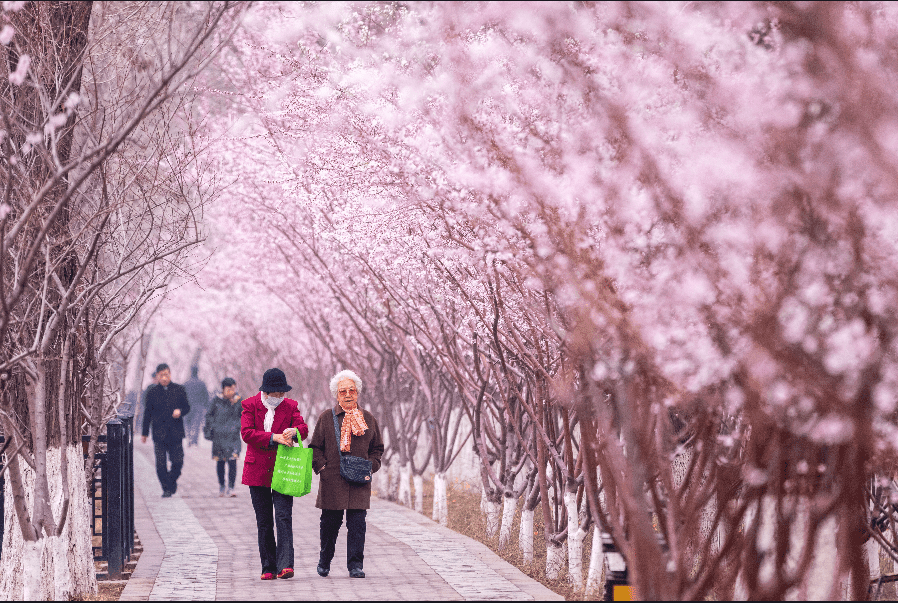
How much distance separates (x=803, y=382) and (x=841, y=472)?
1.92ft

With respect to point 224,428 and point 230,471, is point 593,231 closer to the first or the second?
point 224,428

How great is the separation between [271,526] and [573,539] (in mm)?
2356

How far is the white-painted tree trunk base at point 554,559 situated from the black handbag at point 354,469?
187 centimetres

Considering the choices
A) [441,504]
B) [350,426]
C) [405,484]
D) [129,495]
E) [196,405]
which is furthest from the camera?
[196,405]

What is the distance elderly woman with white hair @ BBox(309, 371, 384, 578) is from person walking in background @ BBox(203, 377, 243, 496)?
304 inches

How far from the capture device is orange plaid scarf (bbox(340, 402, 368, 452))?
9086 millimetres

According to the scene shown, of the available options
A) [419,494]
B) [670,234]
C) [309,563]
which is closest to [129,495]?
[309,563]

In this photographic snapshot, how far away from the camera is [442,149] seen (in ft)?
30.2

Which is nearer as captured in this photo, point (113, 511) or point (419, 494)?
point (113, 511)

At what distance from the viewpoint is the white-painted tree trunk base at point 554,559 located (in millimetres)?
9875

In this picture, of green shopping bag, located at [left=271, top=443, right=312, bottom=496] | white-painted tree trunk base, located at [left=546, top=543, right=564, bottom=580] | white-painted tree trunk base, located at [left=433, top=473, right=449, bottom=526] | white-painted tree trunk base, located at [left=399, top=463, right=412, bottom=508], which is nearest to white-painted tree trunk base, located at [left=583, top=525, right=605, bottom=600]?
white-painted tree trunk base, located at [left=546, top=543, right=564, bottom=580]

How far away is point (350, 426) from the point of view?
9.12 metres

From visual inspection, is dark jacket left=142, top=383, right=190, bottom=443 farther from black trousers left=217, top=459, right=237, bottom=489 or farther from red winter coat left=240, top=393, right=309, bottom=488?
red winter coat left=240, top=393, right=309, bottom=488

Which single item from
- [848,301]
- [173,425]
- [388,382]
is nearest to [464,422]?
[388,382]
